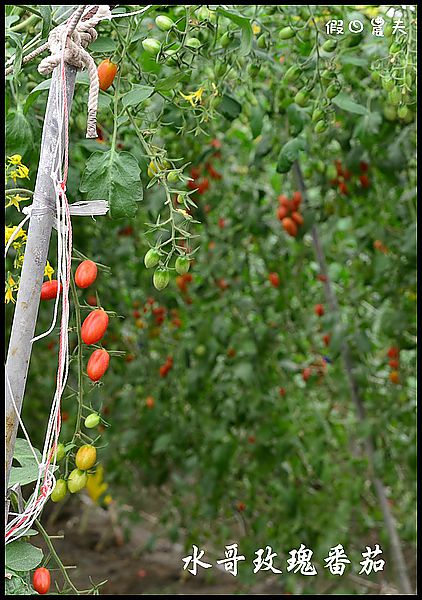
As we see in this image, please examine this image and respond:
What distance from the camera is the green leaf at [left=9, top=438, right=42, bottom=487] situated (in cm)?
78

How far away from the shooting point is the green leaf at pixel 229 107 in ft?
4.08

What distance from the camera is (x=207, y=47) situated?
1182 millimetres

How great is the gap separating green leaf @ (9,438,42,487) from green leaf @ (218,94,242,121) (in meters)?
0.66

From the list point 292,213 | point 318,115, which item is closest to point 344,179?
point 292,213

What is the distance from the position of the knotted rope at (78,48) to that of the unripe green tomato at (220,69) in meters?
0.37

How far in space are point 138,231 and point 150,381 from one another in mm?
548

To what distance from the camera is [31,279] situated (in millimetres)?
753

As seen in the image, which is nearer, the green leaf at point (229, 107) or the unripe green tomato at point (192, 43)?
the unripe green tomato at point (192, 43)

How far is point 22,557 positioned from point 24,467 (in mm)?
97

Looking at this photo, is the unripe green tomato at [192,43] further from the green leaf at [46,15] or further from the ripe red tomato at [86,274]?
the ripe red tomato at [86,274]

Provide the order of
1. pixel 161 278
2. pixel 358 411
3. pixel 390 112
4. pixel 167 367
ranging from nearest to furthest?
1. pixel 161 278
2. pixel 390 112
3. pixel 358 411
4. pixel 167 367

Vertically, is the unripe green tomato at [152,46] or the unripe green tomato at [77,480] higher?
the unripe green tomato at [152,46]

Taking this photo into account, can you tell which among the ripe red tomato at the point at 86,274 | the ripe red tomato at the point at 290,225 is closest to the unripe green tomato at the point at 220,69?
the ripe red tomato at the point at 86,274

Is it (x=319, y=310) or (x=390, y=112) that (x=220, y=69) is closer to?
(x=390, y=112)
